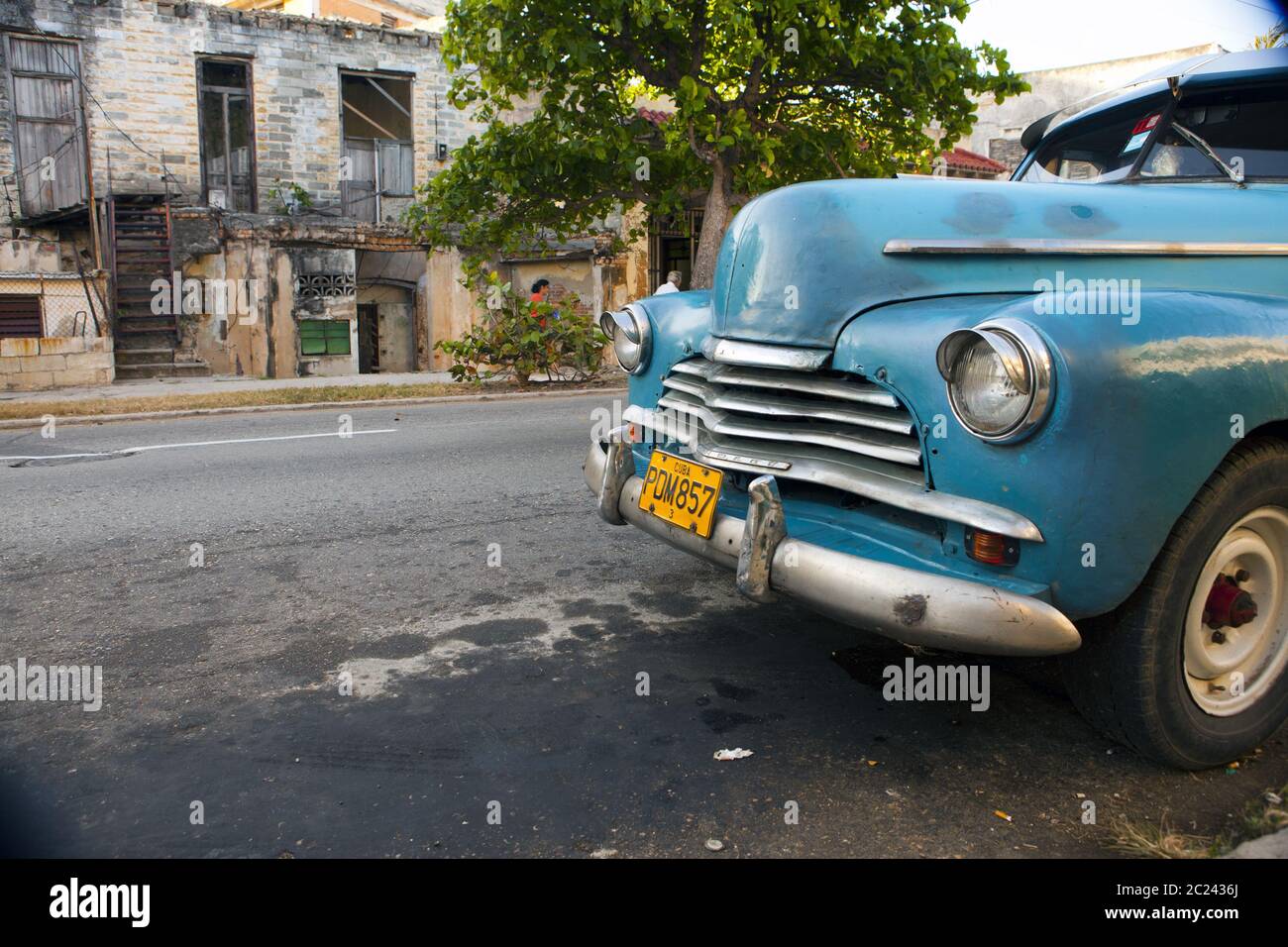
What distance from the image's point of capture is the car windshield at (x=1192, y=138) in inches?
148

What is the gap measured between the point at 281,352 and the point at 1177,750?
59.4 feet

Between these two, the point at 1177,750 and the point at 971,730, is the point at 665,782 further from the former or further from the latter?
the point at 1177,750

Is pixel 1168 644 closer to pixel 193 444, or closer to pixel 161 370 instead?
pixel 193 444

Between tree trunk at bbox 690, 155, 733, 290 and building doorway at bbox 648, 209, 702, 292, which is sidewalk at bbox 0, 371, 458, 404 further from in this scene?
building doorway at bbox 648, 209, 702, 292

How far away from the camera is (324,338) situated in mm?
19453

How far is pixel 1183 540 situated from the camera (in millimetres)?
2592

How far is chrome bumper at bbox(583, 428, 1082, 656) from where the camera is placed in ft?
8.11

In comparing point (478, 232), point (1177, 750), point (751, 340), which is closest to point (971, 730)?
point (1177, 750)

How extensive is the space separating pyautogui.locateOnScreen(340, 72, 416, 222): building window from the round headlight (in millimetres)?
17619

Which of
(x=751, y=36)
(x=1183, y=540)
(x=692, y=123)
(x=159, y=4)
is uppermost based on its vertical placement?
(x=159, y=4)

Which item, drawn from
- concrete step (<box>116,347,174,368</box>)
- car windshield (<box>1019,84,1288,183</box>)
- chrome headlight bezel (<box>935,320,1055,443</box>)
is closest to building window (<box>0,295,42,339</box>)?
concrete step (<box>116,347,174,368</box>)

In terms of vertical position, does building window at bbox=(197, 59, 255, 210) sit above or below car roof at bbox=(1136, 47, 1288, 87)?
above

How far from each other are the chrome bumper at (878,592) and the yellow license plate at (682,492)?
0.04 metres

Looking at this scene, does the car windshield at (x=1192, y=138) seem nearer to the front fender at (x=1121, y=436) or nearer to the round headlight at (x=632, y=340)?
the front fender at (x=1121, y=436)
